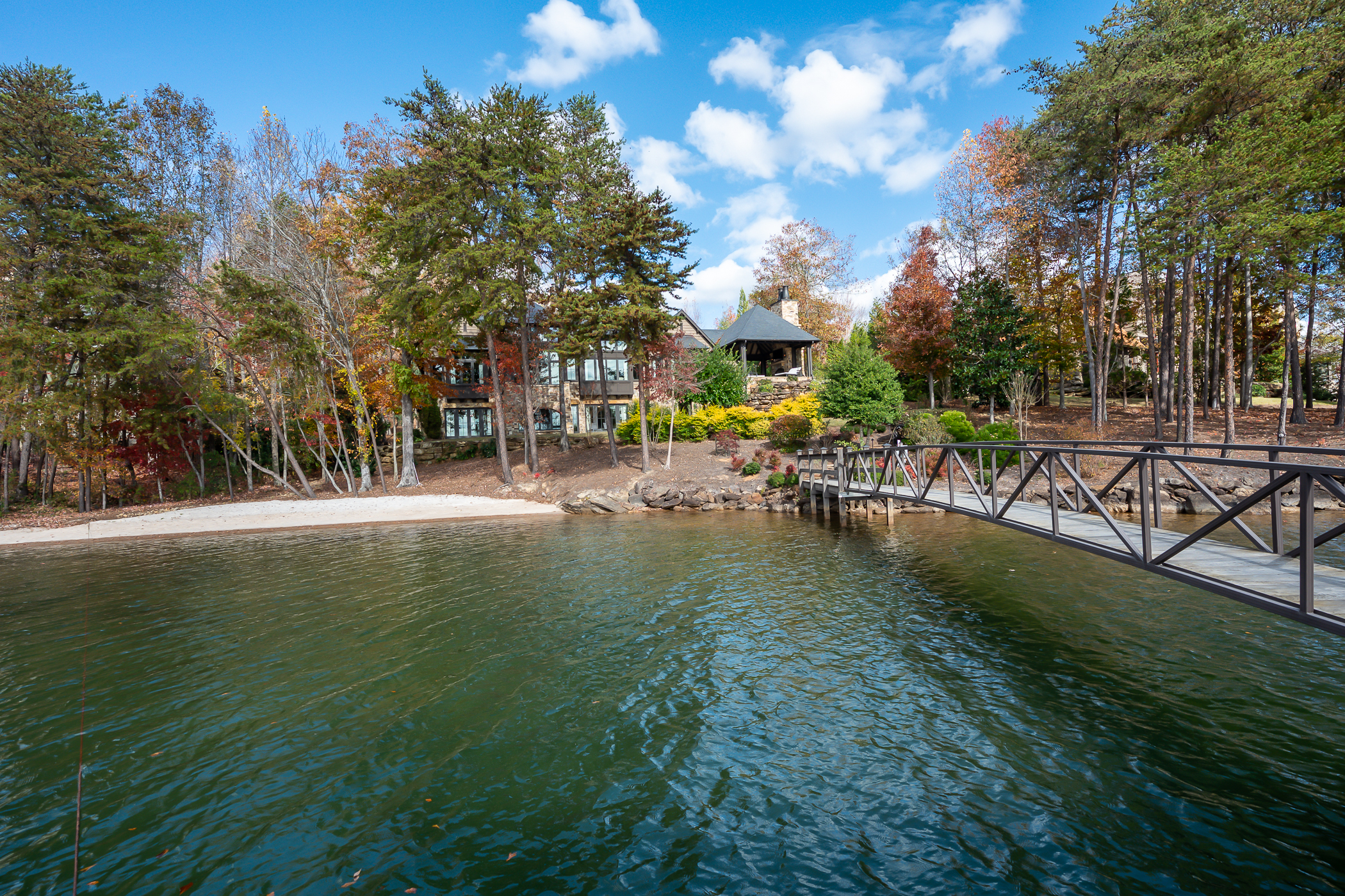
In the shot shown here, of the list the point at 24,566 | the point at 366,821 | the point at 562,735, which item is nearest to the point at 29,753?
the point at 366,821

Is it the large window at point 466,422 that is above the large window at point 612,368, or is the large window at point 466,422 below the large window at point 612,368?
below

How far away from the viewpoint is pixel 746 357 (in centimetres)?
4075

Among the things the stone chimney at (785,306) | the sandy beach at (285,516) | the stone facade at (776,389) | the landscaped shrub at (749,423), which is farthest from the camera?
the stone chimney at (785,306)

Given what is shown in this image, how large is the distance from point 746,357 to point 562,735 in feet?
121

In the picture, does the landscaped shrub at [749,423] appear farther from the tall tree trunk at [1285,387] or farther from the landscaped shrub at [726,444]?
the tall tree trunk at [1285,387]

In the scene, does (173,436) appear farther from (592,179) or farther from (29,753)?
(29,753)

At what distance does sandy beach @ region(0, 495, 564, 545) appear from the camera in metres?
19.8

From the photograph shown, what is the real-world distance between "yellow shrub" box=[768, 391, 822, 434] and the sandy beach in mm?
11817

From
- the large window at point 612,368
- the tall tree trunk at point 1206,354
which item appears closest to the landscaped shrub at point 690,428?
the large window at point 612,368

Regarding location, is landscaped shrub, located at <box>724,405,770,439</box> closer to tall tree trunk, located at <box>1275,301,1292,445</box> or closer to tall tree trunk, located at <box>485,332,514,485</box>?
tall tree trunk, located at <box>485,332,514,485</box>

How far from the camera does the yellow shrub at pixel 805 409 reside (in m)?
26.6

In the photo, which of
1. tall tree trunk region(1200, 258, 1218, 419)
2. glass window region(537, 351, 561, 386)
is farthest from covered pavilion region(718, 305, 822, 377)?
tall tree trunk region(1200, 258, 1218, 419)

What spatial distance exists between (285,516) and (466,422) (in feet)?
48.5

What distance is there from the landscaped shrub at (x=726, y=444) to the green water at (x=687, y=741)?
14.8m
